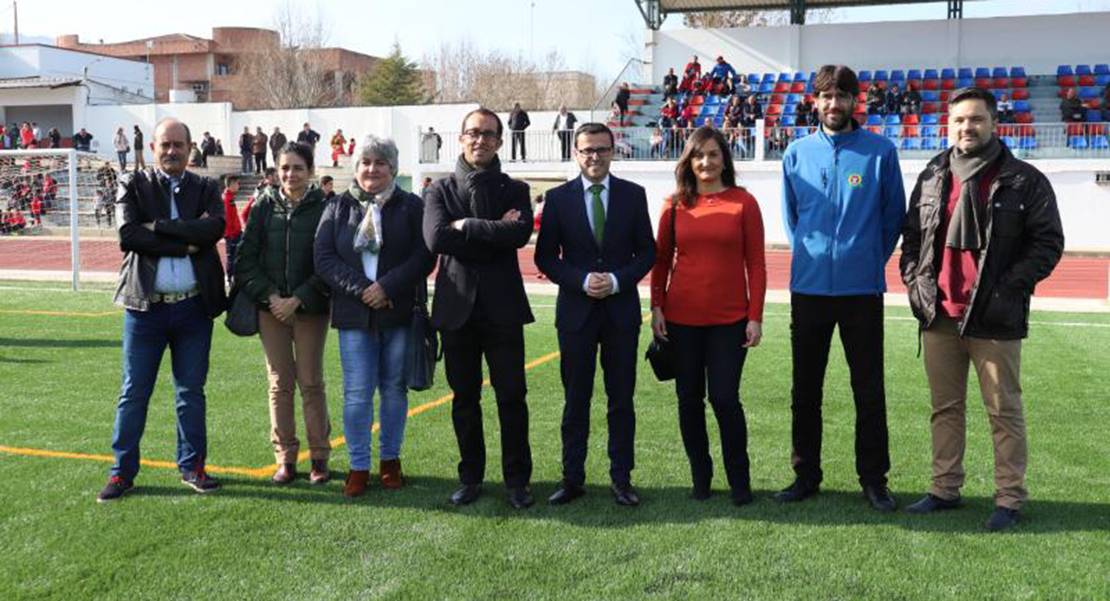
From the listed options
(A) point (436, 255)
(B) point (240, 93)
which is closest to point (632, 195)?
(A) point (436, 255)

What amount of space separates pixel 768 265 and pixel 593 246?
15891mm

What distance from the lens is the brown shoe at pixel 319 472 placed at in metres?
5.14

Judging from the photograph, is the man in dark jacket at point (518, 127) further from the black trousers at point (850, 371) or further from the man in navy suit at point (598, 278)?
the black trousers at point (850, 371)

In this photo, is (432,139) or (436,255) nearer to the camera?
(436,255)

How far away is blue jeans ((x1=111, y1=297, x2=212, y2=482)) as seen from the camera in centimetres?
487

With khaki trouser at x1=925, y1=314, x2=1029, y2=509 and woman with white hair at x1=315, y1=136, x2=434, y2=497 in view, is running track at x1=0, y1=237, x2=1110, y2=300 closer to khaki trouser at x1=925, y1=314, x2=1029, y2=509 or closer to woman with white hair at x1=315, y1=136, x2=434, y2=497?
khaki trouser at x1=925, y1=314, x2=1029, y2=509

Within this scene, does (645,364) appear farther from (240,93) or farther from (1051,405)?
(240,93)

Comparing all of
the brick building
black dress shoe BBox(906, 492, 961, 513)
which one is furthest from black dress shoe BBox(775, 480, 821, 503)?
the brick building

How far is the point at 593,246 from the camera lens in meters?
4.64

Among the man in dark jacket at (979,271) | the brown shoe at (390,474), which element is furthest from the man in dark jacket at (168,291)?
the man in dark jacket at (979,271)

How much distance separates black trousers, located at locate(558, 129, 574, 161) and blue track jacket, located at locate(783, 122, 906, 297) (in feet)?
71.1

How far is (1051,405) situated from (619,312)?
3.98 m

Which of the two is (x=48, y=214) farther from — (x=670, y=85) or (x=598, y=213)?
(x=598, y=213)

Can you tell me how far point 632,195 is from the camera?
4684 mm
